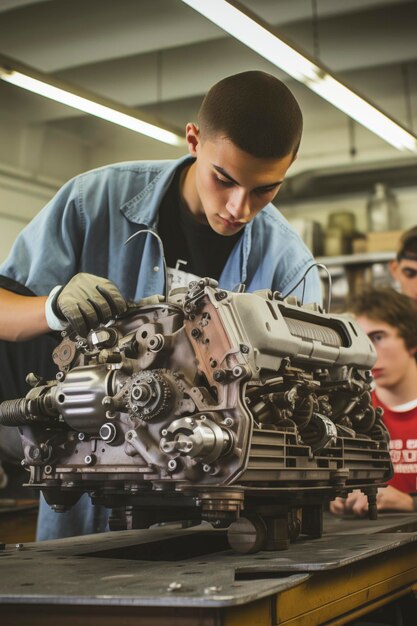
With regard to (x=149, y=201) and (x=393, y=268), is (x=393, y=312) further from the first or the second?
(x=393, y=268)

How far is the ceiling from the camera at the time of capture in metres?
5.30

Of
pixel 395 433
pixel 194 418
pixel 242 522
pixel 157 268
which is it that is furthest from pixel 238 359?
pixel 395 433

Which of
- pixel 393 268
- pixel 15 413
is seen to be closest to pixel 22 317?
pixel 15 413

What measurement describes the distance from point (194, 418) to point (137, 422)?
12cm

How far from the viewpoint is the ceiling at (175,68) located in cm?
530

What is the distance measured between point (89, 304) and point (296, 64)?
7.52 feet

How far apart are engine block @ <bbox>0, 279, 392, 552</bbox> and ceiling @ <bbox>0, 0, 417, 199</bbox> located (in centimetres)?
330

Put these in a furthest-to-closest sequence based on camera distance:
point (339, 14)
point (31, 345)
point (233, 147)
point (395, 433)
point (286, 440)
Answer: point (339, 14) < point (395, 433) < point (31, 345) < point (233, 147) < point (286, 440)

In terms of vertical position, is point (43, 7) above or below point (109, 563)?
above

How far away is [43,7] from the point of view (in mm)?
5457

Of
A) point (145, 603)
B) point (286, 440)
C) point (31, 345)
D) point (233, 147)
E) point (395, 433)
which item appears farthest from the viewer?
point (395, 433)

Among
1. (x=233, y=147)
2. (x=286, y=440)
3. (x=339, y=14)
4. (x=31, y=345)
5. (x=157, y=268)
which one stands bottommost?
(x=286, y=440)

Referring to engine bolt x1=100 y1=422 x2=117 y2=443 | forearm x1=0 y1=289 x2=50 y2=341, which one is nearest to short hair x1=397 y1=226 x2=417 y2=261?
forearm x1=0 y1=289 x2=50 y2=341

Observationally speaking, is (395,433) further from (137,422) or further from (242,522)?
(137,422)
